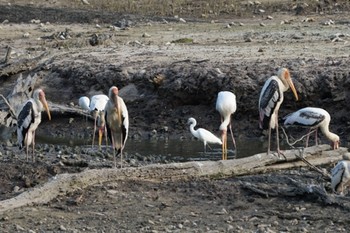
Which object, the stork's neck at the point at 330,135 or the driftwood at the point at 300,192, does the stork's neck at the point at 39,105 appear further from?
the driftwood at the point at 300,192

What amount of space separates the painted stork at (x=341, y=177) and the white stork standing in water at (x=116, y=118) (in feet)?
10.9

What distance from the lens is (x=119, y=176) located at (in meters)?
11.2

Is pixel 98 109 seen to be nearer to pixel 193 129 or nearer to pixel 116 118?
pixel 193 129

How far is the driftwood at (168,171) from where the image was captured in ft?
34.2

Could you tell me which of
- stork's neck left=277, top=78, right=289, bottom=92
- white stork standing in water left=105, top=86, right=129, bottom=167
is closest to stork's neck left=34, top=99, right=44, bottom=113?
white stork standing in water left=105, top=86, right=129, bottom=167

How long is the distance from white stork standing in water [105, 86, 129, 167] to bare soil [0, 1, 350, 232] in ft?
1.48

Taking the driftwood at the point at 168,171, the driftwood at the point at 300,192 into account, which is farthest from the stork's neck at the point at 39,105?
the driftwood at the point at 300,192

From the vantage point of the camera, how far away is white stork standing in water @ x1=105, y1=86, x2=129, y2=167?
1341 cm

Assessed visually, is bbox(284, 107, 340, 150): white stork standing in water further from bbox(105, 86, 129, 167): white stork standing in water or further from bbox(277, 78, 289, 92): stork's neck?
bbox(105, 86, 129, 167): white stork standing in water

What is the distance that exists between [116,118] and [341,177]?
3.59 m

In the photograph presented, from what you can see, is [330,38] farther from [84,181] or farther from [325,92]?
[84,181]

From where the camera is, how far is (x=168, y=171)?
37.6 ft

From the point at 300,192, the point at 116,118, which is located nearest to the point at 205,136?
the point at 116,118

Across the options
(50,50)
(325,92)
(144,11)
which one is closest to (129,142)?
(325,92)
